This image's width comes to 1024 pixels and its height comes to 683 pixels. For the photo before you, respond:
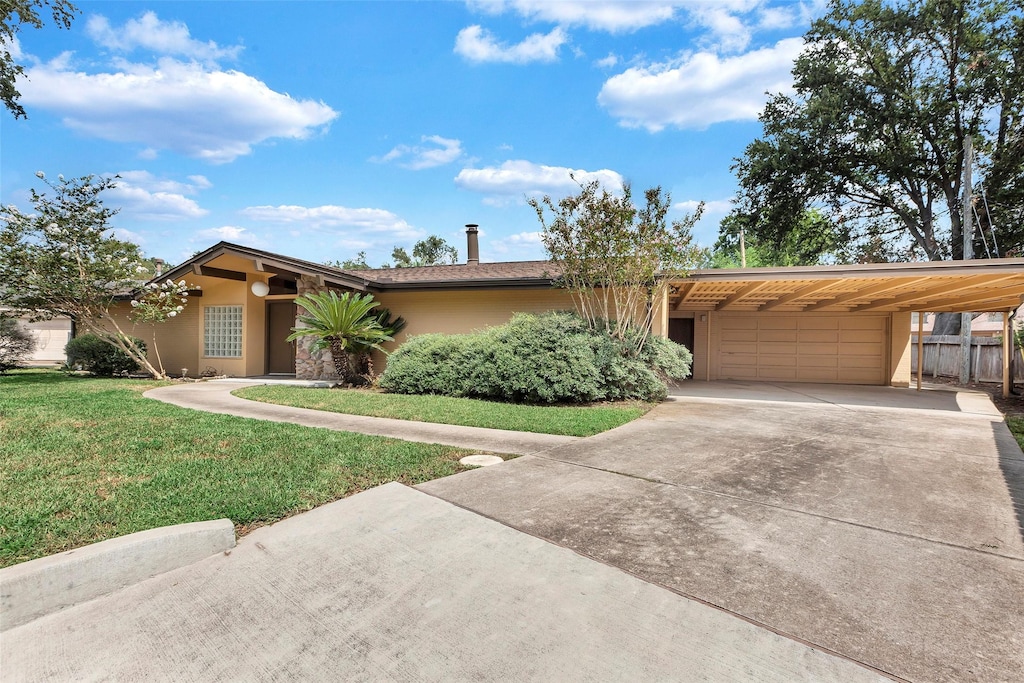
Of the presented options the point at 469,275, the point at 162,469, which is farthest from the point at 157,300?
the point at 162,469

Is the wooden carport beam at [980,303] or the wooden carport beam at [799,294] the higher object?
the wooden carport beam at [799,294]

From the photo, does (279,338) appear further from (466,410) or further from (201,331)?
(466,410)

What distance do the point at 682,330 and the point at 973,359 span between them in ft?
29.4

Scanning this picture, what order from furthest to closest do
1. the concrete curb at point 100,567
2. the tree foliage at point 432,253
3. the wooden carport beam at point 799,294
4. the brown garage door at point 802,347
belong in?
the tree foliage at point 432,253 < the brown garage door at point 802,347 < the wooden carport beam at point 799,294 < the concrete curb at point 100,567

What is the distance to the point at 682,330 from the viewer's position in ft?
51.5

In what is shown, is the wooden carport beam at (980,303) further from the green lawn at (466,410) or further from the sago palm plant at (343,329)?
the sago palm plant at (343,329)

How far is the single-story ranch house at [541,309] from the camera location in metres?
11.1

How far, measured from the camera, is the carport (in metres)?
9.16

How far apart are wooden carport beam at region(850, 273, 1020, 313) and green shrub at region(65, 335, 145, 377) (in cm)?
1858

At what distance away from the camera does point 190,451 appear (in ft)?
15.9

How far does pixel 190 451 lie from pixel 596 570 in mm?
4228

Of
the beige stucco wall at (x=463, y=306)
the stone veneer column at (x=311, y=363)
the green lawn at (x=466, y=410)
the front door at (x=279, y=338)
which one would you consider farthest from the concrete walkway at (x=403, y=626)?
the front door at (x=279, y=338)

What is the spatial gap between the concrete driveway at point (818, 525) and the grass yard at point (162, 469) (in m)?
0.98

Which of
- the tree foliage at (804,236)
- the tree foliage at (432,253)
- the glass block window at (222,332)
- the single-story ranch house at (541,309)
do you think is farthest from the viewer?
the tree foliage at (432,253)
